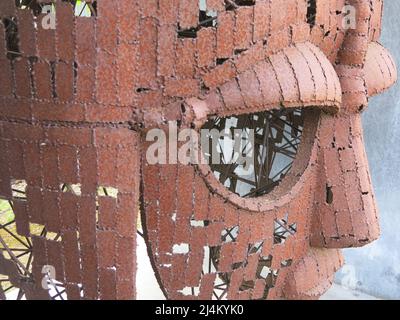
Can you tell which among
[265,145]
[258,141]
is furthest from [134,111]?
[258,141]

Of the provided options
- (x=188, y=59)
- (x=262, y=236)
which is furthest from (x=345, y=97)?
(x=188, y=59)

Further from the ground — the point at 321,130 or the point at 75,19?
the point at 75,19

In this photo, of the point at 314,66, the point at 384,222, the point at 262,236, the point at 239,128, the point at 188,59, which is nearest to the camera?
the point at 188,59

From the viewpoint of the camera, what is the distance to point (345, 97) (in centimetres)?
212

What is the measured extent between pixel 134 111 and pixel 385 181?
9.01ft

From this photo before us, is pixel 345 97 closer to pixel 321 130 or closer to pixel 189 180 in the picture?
pixel 321 130

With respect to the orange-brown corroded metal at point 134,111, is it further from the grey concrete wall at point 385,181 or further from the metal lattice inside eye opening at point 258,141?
the grey concrete wall at point 385,181

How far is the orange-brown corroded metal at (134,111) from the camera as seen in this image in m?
1.54

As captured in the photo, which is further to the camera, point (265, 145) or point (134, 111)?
point (265, 145)

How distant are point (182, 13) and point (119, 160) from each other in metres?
0.49

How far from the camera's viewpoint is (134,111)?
1.59 metres

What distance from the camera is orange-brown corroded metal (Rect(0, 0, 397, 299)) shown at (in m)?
1.54

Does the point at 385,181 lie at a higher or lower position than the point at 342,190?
lower

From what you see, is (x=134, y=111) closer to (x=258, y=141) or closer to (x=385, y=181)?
(x=258, y=141)
